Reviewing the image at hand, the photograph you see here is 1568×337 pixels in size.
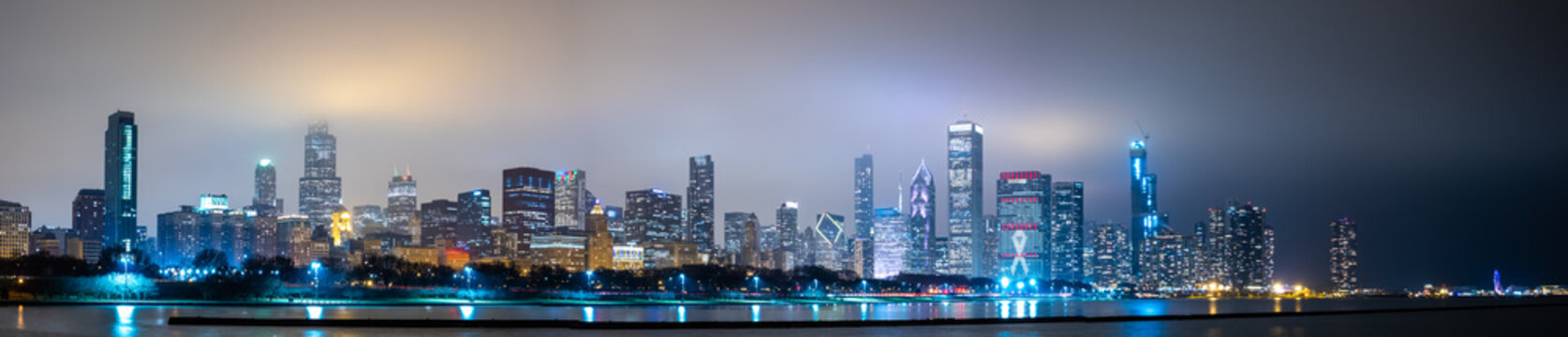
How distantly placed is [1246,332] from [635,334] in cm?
3116

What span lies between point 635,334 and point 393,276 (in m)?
139

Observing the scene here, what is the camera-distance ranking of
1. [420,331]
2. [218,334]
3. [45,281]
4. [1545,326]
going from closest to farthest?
1. [218,334]
2. [420,331]
3. [1545,326]
4. [45,281]

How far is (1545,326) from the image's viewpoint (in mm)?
76312

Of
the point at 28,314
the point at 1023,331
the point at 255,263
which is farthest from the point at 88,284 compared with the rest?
the point at 1023,331

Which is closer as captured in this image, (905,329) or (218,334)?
(218,334)

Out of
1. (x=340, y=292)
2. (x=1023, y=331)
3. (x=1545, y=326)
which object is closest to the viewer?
(x=1023, y=331)

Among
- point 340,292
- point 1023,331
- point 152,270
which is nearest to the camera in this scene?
point 1023,331

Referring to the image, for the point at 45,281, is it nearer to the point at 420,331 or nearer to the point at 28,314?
the point at 28,314

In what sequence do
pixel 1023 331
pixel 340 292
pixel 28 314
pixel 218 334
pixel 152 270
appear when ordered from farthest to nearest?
pixel 152 270 < pixel 340 292 < pixel 28 314 < pixel 1023 331 < pixel 218 334

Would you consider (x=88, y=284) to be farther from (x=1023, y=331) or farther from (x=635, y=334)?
(x=1023, y=331)

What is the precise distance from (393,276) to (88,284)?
2880 inches

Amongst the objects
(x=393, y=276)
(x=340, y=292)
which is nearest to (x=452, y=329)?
(x=340, y=292)

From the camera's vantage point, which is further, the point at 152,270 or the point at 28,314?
the point at 152,270

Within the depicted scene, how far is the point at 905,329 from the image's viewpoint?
59.6 meters
